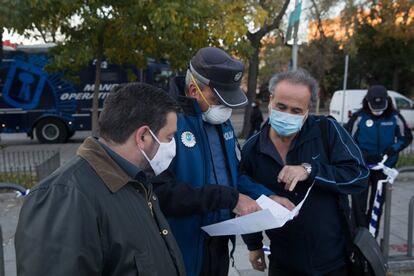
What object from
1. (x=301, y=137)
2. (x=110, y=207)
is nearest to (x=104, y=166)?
(x=110, y=207)

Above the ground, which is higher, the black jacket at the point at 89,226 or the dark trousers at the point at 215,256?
the black jacket at the point at 89,226

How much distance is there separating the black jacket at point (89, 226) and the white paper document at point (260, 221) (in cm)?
57

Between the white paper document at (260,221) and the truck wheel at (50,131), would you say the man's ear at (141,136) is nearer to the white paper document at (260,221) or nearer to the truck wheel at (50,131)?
the white paper document at (260,221)

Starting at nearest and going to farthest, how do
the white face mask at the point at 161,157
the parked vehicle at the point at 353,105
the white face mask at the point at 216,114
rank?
1. the white face mask at the point at 161,157
2. the white face mask at the point at 216,114
3. the parked vehicle at the point at 353,105

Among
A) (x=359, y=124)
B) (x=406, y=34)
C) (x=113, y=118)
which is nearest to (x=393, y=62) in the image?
(x=406, y=34)

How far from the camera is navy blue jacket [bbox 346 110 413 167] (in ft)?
15.7

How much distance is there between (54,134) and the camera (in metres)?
15.0

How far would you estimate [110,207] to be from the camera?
1.27 m

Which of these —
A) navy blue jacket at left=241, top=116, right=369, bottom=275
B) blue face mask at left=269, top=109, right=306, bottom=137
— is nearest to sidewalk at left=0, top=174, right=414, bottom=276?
navy blue jacket at left=241, top=116, right=369, bottom=275

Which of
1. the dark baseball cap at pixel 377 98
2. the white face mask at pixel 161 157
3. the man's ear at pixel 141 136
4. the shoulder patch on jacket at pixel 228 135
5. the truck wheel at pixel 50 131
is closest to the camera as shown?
the man's ear at pixel 141 136

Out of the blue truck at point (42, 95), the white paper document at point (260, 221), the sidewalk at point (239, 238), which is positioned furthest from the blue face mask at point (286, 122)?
the blue truck at point (42, 95)

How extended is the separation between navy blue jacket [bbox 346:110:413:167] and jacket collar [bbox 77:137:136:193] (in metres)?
4.00

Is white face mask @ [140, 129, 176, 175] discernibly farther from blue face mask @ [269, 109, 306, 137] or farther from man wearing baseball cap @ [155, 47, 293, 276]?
blue face mask @ [269, 109, 306, 137]

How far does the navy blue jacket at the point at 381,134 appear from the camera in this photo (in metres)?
4.78
